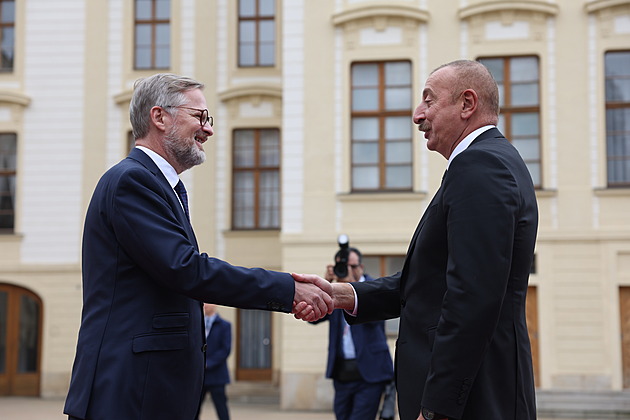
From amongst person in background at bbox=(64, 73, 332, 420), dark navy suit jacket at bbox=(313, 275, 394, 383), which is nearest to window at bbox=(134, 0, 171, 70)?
dark navy suit jacket at bbox=(313, 275, 394, 383)

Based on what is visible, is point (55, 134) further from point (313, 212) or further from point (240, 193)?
point (313, 212)

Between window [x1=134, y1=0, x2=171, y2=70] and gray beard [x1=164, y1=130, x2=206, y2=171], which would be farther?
window [x1=134, y1=0, x2=171, y2=70]

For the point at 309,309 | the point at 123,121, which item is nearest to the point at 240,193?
the point at 123,121

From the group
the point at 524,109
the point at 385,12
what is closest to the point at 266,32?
the point at 385,12

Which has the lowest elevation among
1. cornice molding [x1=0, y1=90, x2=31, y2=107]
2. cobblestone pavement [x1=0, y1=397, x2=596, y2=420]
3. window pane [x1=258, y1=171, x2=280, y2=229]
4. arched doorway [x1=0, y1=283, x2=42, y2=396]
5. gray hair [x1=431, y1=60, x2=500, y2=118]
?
cobblestone pavement [x1=0, y1=397, x2=596, y2=420]

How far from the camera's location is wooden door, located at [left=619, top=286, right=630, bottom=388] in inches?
710

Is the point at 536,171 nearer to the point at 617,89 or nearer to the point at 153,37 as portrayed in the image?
the point at 617,89

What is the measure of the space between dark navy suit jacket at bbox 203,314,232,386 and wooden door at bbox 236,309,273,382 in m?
8.10

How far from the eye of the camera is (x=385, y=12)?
62.0 ft

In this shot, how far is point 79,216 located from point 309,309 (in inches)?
727

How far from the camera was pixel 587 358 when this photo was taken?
18.0 m

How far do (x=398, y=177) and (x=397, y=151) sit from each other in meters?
0.54

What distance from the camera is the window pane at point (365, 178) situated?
1908cm

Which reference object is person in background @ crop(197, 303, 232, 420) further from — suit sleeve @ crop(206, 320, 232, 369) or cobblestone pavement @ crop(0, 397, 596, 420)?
cobblestone pavement @ crop(0, 397, 596, 420)
